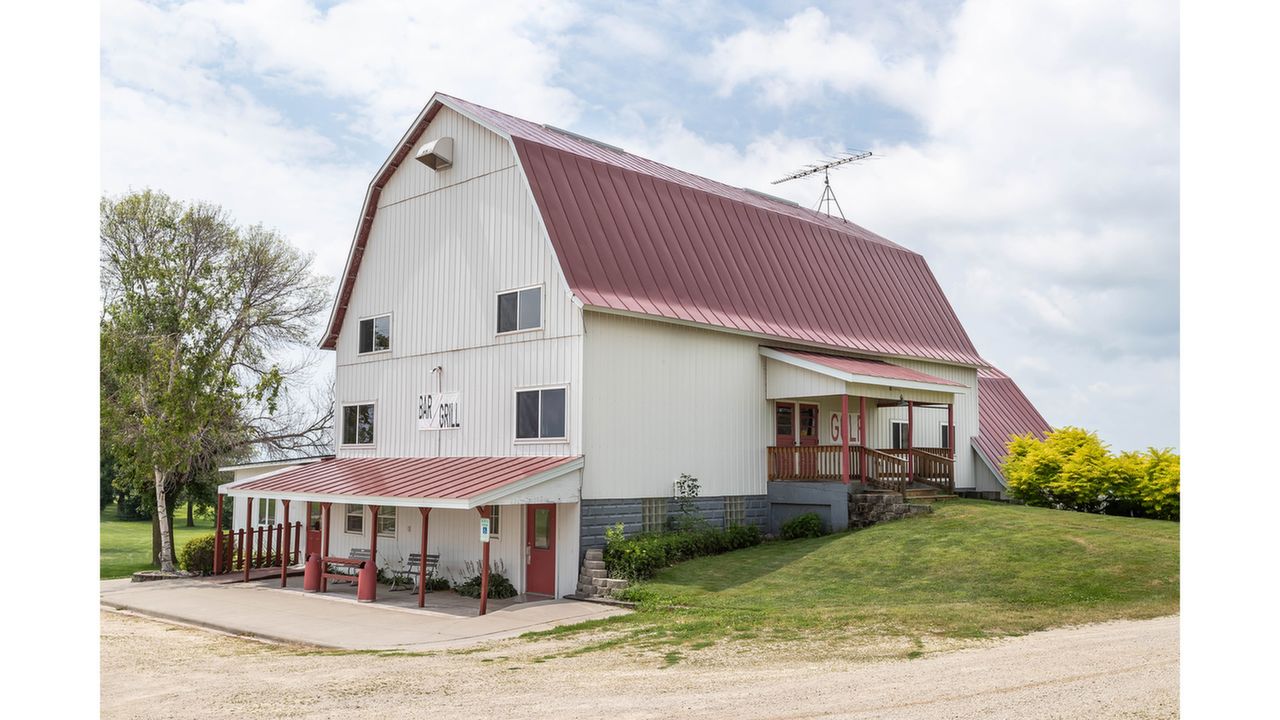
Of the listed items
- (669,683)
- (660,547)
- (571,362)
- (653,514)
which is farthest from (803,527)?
(669,683)

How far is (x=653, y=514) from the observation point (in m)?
21.8

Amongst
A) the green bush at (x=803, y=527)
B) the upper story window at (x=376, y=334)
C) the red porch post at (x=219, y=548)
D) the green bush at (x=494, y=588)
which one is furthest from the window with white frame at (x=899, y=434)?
the red porch post at (x=219, y=548)

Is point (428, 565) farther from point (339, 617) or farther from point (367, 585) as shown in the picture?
point (339, 617)

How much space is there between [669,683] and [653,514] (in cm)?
1023

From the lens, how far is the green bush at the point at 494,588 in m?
20.4

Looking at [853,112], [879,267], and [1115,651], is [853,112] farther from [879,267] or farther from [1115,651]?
[1115,651]

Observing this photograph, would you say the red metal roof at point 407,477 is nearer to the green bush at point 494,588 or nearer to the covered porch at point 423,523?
the covered porch at point 423,523

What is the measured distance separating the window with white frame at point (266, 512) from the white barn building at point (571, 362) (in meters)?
0.21

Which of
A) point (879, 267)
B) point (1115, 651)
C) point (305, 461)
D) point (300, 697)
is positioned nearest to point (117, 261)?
point (305, 461)

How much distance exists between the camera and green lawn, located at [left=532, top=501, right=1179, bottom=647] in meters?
15.3

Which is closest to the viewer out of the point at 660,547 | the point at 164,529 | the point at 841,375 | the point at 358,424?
the point at 660,547

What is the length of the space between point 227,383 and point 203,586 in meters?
6.77

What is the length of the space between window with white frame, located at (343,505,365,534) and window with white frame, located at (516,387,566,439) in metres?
6.17

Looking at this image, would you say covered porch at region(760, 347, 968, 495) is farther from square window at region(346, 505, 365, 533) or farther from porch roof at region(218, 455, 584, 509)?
square window at region(346, 505, 365, 533)
